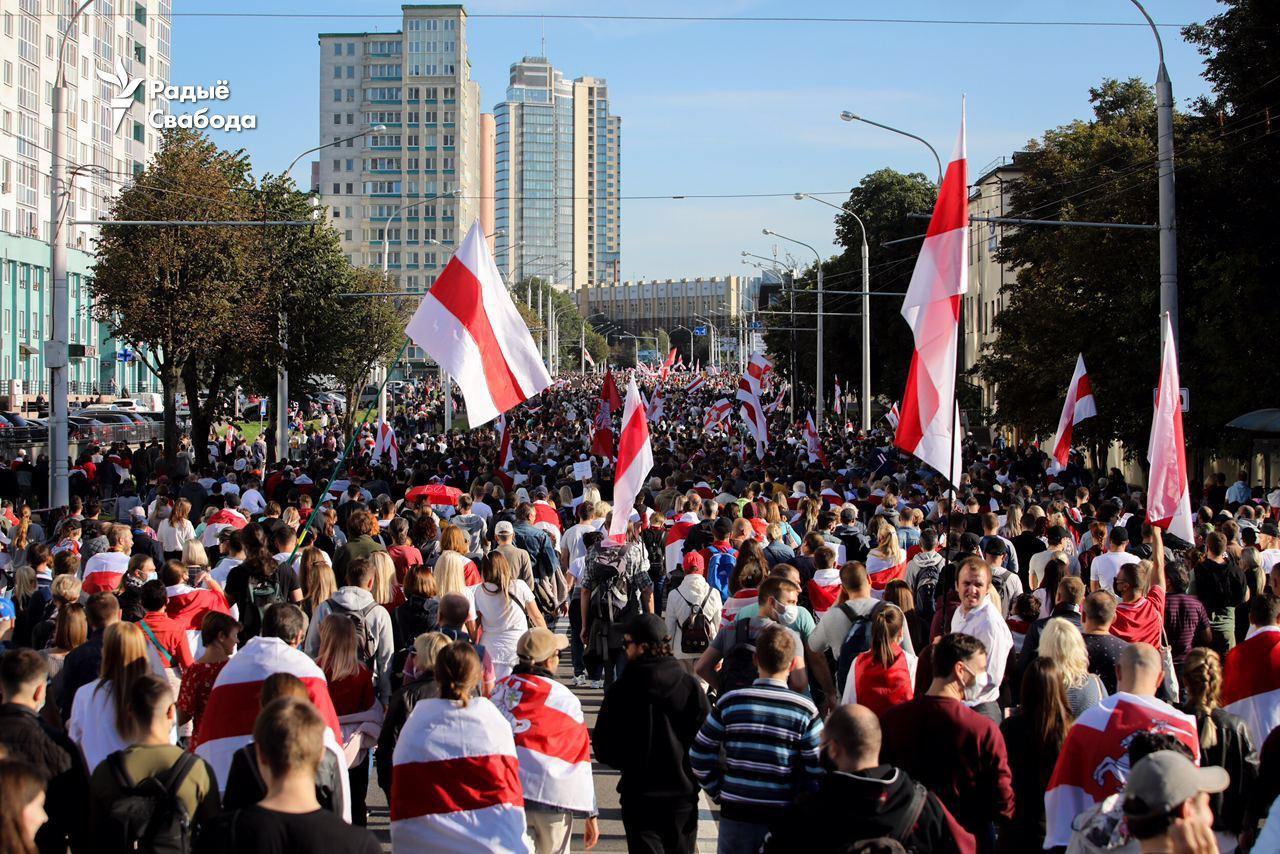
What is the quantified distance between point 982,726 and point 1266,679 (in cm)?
218

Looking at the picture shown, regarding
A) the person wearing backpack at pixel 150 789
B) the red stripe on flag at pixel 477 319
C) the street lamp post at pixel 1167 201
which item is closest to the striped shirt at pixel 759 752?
the person wearing backpack at pixel 150 789

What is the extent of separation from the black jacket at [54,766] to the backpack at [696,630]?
4.53 metres

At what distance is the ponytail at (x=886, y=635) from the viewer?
6.90m

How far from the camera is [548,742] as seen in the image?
237 inches

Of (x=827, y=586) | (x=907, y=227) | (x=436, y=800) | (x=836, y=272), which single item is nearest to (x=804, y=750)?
(x=436, y=800)

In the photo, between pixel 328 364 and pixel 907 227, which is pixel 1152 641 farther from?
pixel 907 227

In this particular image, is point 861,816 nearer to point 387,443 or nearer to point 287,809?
point 287,809

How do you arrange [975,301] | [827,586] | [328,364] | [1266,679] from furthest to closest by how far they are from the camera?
[975,301]
[328,364]
[827,586]
[1266,679]

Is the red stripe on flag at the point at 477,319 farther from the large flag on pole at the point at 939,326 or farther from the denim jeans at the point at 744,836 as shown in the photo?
the denim jeans at the point at 744,836

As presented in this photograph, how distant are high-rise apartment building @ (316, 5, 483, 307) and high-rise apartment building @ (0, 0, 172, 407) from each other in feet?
166

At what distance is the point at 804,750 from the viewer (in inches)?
220

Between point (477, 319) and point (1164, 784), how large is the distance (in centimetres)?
769

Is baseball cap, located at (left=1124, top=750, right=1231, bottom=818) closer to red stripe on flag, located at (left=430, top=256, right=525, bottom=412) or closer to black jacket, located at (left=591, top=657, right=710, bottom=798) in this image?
black jacket, located at (left=591, top=657, right=710, bottom=798)

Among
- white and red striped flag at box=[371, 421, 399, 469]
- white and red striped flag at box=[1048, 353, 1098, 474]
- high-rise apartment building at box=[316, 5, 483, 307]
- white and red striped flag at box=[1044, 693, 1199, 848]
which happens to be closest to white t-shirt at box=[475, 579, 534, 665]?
white and red striped flag at box=[1044, 693, 1199, 848]
